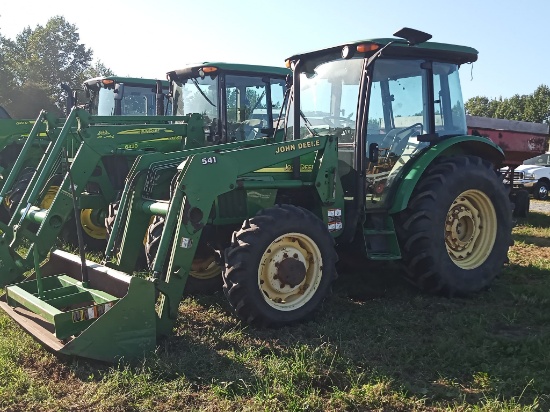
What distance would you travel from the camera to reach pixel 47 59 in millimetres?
50781

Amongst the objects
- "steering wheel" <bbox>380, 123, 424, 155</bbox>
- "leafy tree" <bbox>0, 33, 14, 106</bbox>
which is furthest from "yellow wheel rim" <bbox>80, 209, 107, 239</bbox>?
"leafy tree" <bbox>0, 33, 14, 106</bbox>

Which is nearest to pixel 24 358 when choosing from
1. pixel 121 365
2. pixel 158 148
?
pixel 121 365

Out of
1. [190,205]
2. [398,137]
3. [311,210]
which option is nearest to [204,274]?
[311,210]

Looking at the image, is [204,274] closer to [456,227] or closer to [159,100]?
[456,227]

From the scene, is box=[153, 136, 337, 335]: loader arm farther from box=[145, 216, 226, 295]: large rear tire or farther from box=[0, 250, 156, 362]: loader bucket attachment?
box=[145, 216, 226, 295]: large rear tire

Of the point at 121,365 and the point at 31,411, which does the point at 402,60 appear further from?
the point at 31,411

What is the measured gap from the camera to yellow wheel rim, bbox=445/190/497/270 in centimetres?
573

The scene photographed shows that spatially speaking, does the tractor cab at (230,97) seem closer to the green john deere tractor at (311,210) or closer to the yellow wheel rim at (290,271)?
the green john deere tractor at (311,210)

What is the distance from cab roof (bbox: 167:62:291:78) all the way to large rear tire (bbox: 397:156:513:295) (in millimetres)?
3786

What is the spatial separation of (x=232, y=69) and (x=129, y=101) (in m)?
3.18

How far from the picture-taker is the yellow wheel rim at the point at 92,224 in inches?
299

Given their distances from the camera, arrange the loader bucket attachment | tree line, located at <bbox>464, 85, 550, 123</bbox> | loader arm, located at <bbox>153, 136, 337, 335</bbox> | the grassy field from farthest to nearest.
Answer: tree line, located at <bbox>464, 85, 550, 123</bbox>
loader arm, located at <bbox>153, 136, 337, 335</bbox>
the loader bucket attachment
the grassy field

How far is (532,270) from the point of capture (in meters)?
6.83

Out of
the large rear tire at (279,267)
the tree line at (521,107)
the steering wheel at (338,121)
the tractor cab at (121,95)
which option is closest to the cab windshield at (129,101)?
the tractor cab at (121,95)
